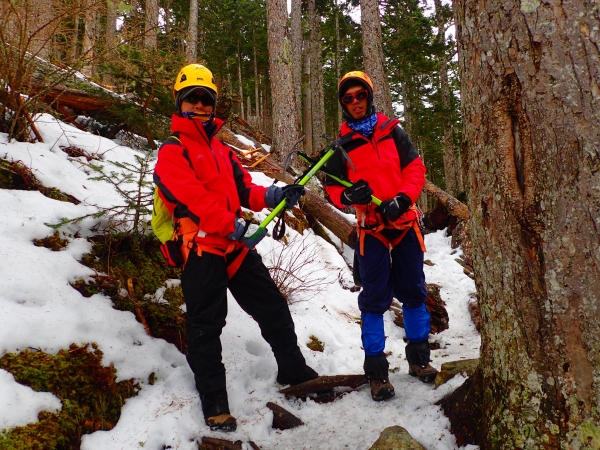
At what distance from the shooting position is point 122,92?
6.33 metres

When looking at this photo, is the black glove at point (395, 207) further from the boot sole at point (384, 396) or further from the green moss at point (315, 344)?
the green moss at point (315, 344)

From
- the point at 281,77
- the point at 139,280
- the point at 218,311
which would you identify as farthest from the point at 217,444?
the point at 281,77

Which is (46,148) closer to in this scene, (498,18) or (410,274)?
(410,274)

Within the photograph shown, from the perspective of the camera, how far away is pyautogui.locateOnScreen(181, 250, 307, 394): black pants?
2865 mm

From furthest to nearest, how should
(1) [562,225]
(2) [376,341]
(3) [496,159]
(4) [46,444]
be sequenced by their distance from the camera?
(2) [376,341] → (4) [46,444] → (3) [496,159] → (1) [562,225]

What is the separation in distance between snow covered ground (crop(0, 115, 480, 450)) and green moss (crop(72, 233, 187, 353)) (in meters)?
0.10

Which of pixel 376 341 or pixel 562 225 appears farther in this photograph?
pixel 376 341

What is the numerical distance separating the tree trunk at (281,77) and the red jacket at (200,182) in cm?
628

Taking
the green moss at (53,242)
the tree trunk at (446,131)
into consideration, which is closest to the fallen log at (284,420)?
the green moss at (53,242)

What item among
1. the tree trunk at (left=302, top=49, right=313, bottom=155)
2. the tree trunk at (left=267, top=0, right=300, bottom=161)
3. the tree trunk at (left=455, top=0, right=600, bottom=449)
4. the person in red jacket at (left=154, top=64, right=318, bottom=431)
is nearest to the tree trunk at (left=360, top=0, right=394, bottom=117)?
the tree trunk at (left=267, top=0, right=300, bottom=161)

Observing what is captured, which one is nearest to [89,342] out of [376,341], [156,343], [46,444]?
[156,343]

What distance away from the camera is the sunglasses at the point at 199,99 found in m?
3.05

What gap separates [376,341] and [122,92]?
226 inches

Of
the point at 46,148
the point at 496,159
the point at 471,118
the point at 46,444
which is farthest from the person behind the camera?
the point at 46,148
